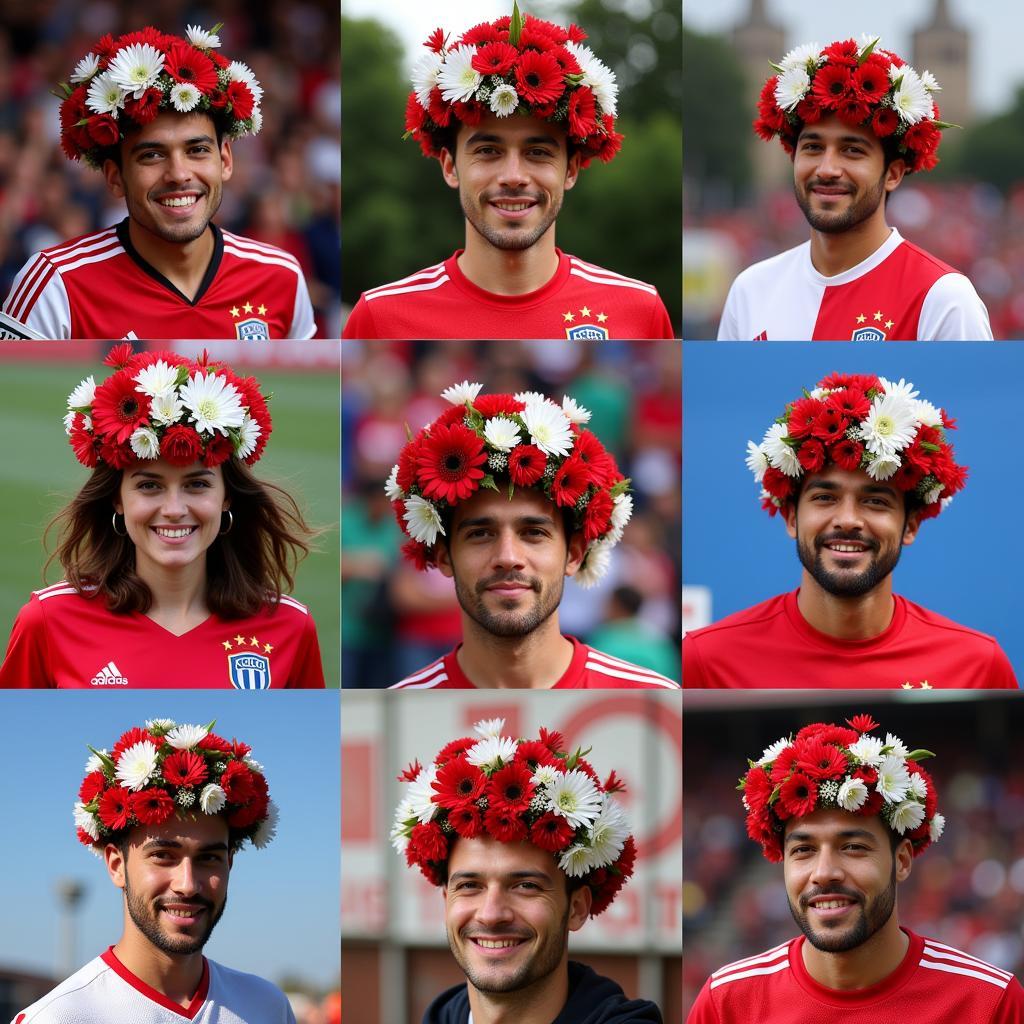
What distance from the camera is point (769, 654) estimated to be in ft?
25.1

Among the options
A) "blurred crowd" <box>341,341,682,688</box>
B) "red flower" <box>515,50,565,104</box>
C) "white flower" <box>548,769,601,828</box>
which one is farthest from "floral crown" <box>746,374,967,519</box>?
"red flower" <box>515,50,565,104</box>

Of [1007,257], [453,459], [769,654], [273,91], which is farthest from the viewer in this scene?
[1007,257]

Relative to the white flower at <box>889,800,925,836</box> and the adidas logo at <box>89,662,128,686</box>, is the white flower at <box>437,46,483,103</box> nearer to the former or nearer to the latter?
the adidas logo at <box>89,662,128,686</box>

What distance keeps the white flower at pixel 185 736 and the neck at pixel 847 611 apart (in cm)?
257

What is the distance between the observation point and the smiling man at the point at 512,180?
287 inches

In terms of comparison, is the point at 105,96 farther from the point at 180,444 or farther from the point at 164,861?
the point at 164,861

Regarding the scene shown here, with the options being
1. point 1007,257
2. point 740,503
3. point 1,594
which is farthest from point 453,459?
point 1007,257

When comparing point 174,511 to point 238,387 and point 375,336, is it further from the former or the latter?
point 375,336

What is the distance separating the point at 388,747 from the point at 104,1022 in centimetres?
162

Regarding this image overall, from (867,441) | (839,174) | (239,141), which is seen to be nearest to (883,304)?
(839,174)

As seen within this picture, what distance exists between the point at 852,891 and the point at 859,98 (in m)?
3.20

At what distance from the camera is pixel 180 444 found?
7.16 m

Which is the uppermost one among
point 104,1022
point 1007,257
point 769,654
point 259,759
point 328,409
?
point 1007,257

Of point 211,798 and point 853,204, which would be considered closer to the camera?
point 211,798
